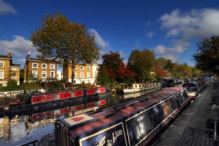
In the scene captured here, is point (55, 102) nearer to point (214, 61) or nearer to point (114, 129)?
point (114, 129)

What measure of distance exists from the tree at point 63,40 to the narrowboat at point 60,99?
18.6ft

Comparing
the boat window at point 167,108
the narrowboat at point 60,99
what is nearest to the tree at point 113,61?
the narrowboat at point 60,99

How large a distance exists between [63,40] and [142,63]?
24.5 m

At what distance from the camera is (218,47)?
13.1m

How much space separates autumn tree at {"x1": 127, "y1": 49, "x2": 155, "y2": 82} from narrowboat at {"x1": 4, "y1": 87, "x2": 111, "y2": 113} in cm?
1513

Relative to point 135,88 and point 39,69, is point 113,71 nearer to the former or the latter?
point 135,88

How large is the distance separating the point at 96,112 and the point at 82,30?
1828 centimetres

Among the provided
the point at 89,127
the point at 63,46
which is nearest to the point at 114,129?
the point at 89,127

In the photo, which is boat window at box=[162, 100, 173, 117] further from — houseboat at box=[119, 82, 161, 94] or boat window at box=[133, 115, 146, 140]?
houseboat at box=[119, 82, 161, 94]

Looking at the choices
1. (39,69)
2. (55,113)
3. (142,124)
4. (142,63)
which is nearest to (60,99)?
(55,113)

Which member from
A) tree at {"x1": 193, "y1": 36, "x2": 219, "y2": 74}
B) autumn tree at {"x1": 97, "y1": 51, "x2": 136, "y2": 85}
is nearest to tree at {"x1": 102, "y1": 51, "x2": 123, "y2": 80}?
autumn tree at {"x1": 97, "y1": 51, "x2": 136, "y2": 85}

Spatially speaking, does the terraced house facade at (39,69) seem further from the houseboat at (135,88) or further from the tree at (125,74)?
the houseboat at (135,88)

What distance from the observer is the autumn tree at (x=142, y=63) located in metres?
35.6

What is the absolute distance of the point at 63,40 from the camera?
19.4 metres
